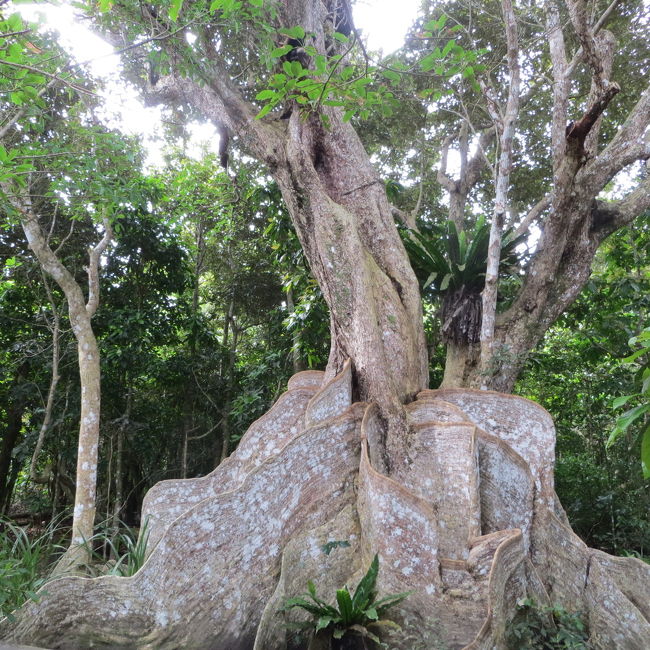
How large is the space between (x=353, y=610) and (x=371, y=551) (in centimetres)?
35

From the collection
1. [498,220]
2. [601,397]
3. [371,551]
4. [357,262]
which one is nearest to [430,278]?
[498,220]

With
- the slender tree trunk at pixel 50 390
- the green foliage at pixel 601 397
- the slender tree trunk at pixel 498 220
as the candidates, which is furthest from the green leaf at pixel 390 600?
the slender tree trunk at pixel 50 390

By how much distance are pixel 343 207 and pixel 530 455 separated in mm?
2606

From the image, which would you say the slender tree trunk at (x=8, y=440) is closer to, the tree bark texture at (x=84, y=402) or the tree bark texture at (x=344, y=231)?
the tree bark texture at (x=84, y=402)

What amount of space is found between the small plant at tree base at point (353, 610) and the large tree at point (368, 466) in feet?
0.31

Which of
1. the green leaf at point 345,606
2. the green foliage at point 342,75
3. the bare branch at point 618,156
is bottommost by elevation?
the green leaf at point 345,606

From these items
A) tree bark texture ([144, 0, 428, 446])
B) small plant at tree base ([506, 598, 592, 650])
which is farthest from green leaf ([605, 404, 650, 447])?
tree bark texture ([144, 0, 428, 446])

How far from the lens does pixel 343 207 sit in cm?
488

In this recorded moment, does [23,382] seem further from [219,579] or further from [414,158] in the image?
[414,158]

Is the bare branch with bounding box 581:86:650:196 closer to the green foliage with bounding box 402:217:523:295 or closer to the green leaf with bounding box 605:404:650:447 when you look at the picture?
the green foliage with bounding box 402:217:523:295

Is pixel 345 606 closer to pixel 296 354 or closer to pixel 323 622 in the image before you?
pixel 323 622

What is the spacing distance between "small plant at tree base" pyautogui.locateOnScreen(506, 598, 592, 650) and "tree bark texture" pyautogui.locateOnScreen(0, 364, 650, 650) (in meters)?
0.09

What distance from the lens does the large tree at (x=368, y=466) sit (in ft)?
9.73

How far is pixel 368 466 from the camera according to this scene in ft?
11.0
